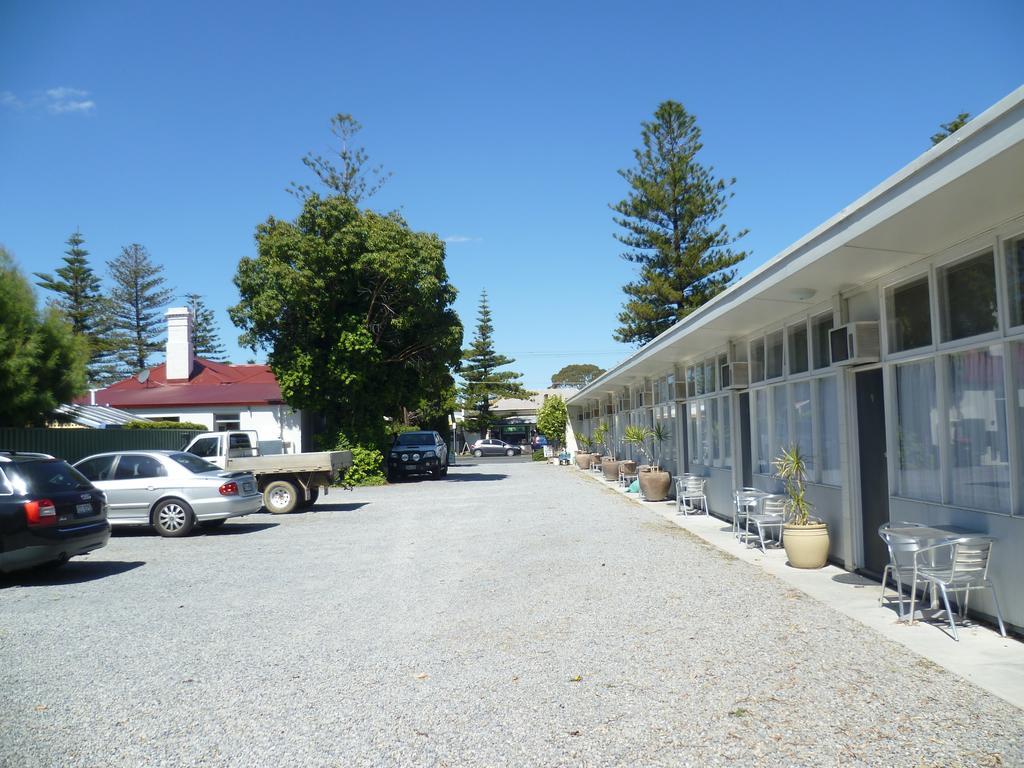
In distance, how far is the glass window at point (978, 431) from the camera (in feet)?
20.9

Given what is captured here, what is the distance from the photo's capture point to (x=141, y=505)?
45.5 feet

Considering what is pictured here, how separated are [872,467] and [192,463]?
1085cm

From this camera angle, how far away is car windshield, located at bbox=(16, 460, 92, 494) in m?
9.51

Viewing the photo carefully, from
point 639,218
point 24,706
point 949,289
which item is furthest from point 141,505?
point 639,218

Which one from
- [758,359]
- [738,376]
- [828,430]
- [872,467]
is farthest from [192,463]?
[872,467]

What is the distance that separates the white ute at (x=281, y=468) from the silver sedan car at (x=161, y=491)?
126 inches

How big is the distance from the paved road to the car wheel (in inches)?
128

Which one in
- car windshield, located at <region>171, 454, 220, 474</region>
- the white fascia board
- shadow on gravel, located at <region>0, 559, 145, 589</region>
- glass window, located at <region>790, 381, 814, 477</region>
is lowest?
shadow on gravel, located at <region>0, 559, 145, 589</region>

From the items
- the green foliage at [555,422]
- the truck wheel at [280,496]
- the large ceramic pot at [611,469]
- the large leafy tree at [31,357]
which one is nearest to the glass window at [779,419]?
the truck wheel at [280,496]

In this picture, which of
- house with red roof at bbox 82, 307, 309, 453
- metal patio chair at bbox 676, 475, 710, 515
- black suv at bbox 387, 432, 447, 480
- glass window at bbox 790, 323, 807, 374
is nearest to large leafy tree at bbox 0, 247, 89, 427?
house with red roof at bbox 82, 307, 309, 453

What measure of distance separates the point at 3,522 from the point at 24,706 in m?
4.84

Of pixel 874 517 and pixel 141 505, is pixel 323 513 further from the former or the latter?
pixel 874 517

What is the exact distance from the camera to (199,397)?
32125 millimetres

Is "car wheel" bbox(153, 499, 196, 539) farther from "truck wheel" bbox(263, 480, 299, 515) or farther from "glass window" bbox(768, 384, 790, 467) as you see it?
"glass window" bbox(768, 384, 790, 467)
